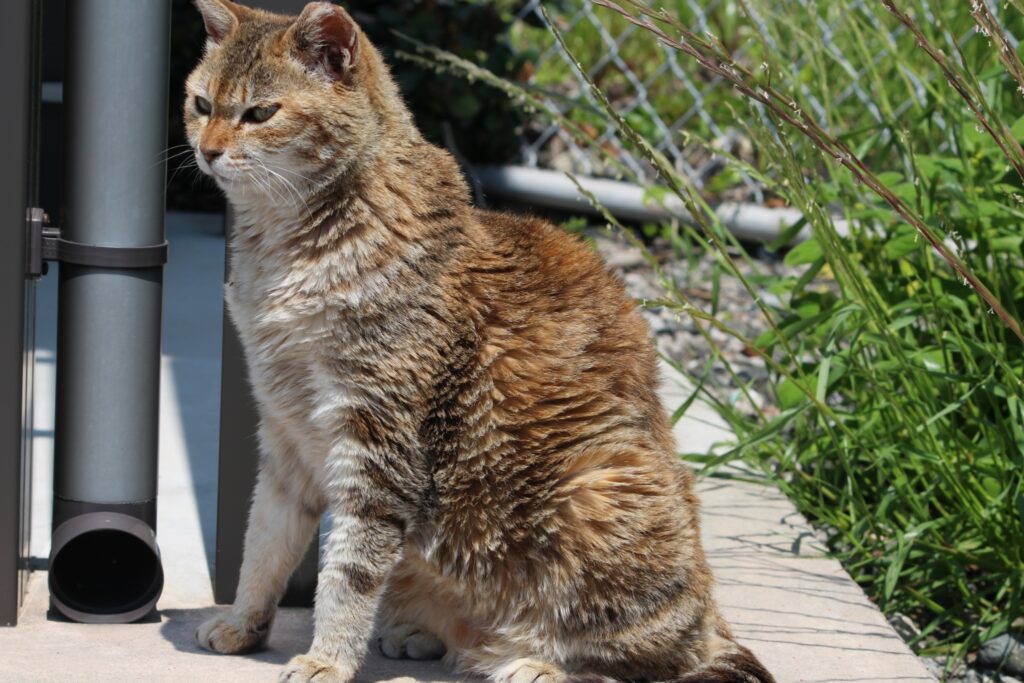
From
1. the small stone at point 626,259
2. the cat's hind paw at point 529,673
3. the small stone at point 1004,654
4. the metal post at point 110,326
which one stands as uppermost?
the metal post at point 110,326

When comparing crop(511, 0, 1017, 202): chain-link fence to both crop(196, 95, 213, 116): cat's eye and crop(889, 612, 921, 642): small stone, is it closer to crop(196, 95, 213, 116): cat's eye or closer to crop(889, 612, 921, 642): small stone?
crop(889, 612, 921, 642): small stone

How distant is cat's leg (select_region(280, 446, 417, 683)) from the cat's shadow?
127 mm

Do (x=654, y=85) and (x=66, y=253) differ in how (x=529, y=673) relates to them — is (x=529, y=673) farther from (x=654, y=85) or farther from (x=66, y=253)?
(x=654, y=85)

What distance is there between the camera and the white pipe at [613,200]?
203 inches

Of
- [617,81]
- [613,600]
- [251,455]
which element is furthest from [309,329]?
[617,81]

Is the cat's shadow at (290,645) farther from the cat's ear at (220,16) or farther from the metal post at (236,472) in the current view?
the cat's ear at (220,16)

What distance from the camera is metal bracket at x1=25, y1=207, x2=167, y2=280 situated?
2287mm

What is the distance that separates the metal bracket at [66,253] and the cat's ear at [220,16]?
0.41m

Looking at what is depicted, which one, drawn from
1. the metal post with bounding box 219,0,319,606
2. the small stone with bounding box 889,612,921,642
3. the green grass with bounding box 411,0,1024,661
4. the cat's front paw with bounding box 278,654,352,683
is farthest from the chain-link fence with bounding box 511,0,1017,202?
the cat's front paw with bounding box 278,654,352,683

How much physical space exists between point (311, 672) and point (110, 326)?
745mm

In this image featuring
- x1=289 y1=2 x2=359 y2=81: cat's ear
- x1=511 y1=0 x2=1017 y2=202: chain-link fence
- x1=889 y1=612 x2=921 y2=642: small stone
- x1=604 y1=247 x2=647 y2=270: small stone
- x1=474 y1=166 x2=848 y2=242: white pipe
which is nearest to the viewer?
x1=289 y1=2 x2=359 y2=81: cat's ear

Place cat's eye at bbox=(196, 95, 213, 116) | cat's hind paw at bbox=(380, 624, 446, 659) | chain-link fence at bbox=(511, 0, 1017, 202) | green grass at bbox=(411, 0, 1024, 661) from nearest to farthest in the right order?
cat's eye at bbox=(196, 95, 213, 116), cat's hind paw at bbox=(380, 624, 446, 659), green grass at bbox=(411, 0, 1024, 661), chain-link fence at bbox=(511, 0, 1017, 202)

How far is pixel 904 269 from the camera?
3.20 metres

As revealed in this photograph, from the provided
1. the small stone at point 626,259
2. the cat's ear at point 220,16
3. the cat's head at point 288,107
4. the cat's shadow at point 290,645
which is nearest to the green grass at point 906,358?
the cat's head at point 288,107
